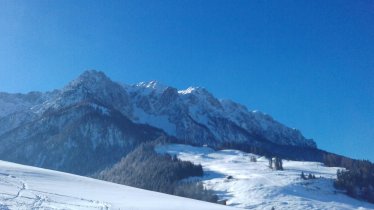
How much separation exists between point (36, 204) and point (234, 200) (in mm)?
117577

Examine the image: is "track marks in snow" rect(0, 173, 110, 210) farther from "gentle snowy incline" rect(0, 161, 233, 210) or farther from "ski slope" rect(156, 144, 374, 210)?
"ski slope" rect(156, 144, 374, 210)

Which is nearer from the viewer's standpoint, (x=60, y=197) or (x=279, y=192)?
(x=60, y=197)

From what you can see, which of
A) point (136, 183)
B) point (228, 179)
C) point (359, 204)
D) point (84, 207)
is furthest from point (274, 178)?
point (84, 207)

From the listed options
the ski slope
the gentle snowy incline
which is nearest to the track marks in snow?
the gentle snowy incline

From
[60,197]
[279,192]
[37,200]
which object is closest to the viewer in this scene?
[37,200]

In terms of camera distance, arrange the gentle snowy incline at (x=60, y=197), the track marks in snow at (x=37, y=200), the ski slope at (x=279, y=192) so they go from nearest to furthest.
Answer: the track marks in snow at (x=37, y=200) < the gentle snowy incline at (x=60, y=197) < the ski slope at (x=279, y=192)

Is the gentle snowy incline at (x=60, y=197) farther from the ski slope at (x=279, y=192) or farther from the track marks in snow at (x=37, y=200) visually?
the ski slope at (x=279, y=192)

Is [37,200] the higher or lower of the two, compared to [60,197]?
lower

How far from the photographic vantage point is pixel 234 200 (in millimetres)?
151000

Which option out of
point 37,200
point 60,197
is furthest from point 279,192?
point 37,200

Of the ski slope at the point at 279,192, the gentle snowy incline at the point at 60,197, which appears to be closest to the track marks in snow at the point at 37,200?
the gentle snowy incline at the point at 60,197

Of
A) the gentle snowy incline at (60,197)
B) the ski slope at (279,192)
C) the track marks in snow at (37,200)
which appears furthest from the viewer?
the ski slope at (279,192)

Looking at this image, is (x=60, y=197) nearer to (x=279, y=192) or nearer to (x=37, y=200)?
(x=37, y=200)

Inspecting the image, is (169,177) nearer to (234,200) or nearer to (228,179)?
(228,179)
